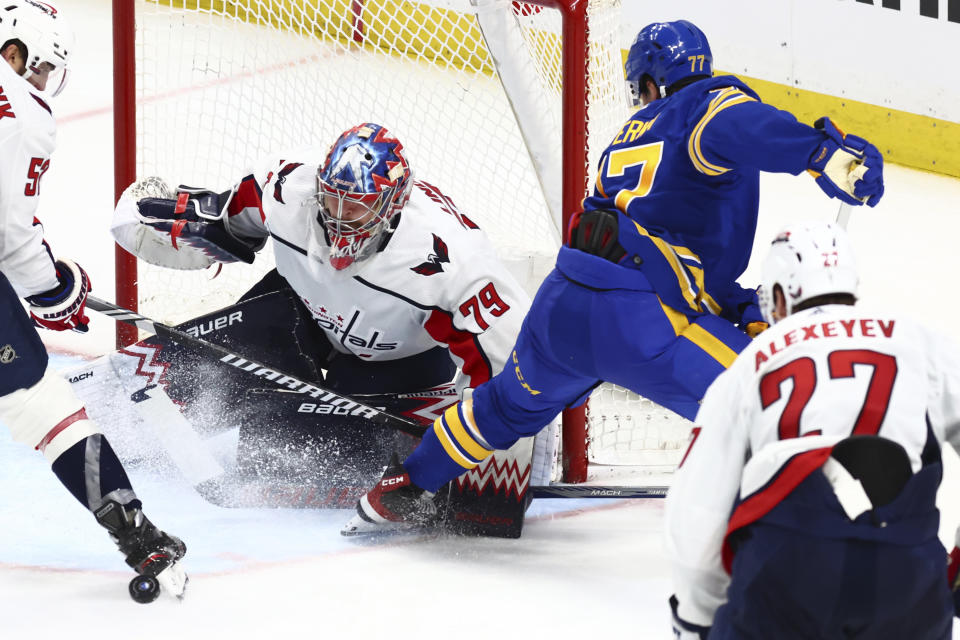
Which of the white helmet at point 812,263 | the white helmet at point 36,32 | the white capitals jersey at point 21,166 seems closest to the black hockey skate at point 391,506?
the white capitals jersey at point 21,166

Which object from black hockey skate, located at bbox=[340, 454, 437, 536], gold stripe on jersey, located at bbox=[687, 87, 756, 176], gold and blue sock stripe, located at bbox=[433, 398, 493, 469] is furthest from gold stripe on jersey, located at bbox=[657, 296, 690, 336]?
black hockey skate, located at bbox=[340, 454, 437, 536]

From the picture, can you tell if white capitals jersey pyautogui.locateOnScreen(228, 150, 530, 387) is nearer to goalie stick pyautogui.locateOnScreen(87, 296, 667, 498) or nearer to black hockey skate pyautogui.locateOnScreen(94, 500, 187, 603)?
goalie stick pyautogui.locateOnScreen(87, 296, 667, 498)

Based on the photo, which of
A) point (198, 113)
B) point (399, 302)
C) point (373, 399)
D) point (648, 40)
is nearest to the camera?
point (648, 40)

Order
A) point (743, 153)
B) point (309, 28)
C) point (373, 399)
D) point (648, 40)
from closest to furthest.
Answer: point (743, 153)
point (648, 40)
point (373, 399)
point (309, 28)

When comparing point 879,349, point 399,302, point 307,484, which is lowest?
point 307,484

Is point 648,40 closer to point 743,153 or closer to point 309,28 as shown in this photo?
point 743,153

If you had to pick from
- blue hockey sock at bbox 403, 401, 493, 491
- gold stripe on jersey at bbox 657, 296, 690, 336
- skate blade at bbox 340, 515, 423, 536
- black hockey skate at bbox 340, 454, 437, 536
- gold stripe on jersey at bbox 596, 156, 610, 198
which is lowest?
skate blade at bbox 340, 515, 423, 536

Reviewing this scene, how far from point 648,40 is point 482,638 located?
1.23m

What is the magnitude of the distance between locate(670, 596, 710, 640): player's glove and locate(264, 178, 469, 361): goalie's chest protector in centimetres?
135

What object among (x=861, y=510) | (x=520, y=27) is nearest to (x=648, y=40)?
(x=520, y=27)

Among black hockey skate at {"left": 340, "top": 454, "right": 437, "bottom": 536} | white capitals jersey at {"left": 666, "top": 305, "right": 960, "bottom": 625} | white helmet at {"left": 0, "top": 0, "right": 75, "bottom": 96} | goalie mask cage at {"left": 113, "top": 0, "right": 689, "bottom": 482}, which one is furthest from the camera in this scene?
goalie mask cage at {"left": 113, "top": 0, "right": 689, "bottom": 482}

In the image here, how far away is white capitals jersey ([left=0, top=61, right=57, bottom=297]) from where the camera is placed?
228 centimetres

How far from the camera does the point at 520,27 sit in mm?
3100

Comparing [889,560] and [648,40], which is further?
[648,40]
